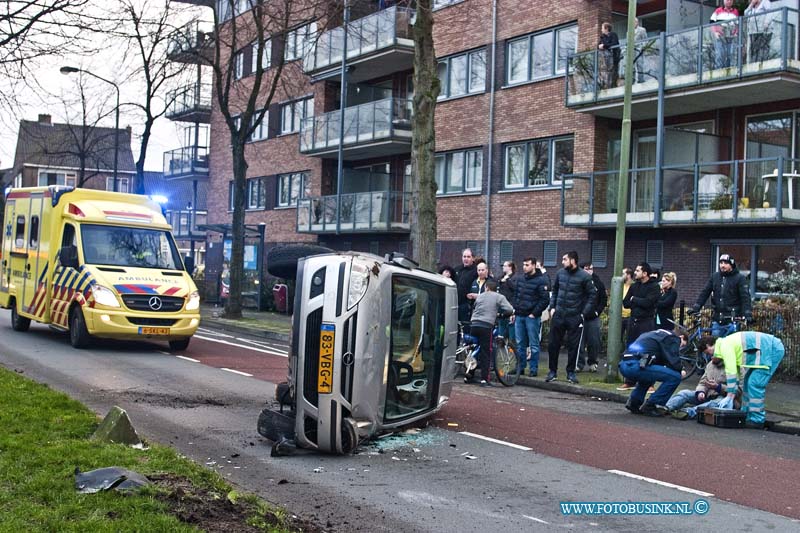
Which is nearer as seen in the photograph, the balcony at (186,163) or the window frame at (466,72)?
the window frame at (466,72)

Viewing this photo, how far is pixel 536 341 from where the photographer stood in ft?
51.8

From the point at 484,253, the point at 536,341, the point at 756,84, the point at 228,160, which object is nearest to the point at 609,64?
the point at 756,84

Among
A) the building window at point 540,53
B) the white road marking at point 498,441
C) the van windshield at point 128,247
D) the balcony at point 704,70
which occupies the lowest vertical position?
the white road marking at point 498,441

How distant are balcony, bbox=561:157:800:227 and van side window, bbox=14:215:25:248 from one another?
39.5 feet

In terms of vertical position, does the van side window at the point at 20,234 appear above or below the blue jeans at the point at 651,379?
above

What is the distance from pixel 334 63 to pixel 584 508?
28.8 m

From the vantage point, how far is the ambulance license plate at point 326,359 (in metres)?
8.38

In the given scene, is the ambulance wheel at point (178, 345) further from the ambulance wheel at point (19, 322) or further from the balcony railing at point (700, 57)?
→ the balcony railing at point (700, 57)

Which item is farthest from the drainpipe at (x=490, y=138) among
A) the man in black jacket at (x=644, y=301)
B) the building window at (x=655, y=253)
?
the man in black jacket at (x=644, y=301)

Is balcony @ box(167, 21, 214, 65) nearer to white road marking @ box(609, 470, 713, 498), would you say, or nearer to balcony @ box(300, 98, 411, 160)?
balcony @ box(300, 98, 411, 160)

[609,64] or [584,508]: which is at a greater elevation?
[609,64]

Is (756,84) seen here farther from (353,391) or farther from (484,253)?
(353,391)

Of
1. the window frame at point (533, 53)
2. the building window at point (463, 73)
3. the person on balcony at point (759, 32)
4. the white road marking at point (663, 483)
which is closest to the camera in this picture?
the white road marking at point (663, 483)

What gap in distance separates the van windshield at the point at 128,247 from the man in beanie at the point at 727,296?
9245mm
